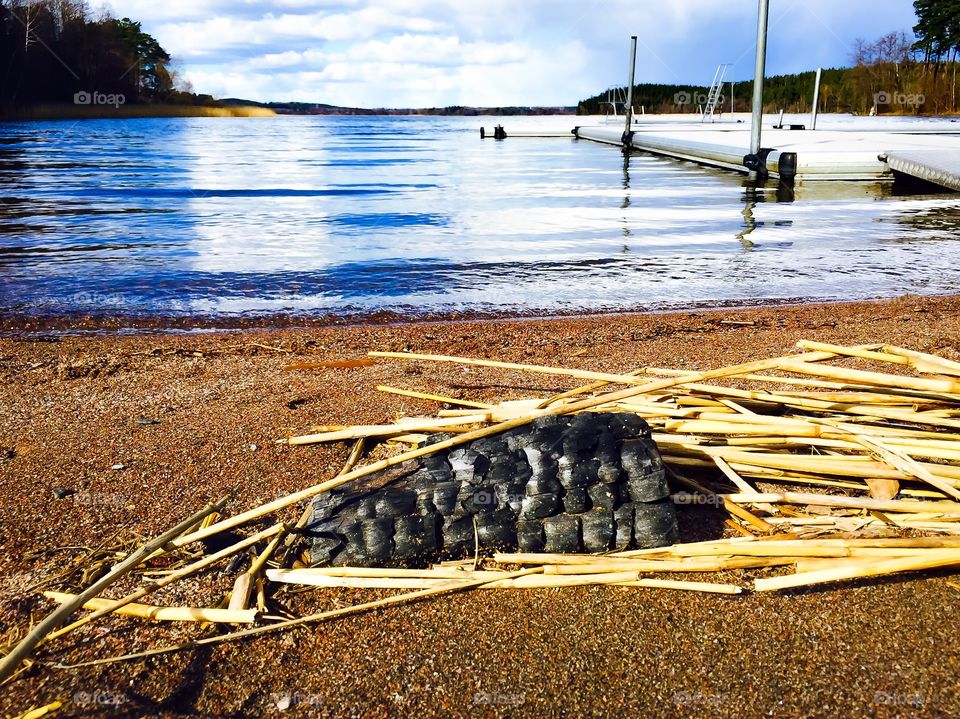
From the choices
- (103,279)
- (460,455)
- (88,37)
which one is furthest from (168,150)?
(88,37)

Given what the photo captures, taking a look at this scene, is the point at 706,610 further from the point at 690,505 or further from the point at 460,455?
the point at 460,455

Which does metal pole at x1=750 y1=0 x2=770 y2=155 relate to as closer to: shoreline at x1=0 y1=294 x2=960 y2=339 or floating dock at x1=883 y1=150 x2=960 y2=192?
floating dock at x1=883 y1=150 x2=960 y2=192

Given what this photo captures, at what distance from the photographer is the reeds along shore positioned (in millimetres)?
2291

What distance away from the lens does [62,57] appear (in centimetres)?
9075

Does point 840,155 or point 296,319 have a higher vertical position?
point 840,155

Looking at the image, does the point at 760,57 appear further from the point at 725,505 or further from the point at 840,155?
the point at 725,505

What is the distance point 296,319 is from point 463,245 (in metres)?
4.53

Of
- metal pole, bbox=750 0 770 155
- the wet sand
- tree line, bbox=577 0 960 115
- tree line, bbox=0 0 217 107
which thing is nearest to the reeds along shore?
the wet sand

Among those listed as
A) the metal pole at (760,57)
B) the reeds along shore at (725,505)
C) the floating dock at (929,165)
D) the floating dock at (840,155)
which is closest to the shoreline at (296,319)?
the reeds along shore at (725,505)

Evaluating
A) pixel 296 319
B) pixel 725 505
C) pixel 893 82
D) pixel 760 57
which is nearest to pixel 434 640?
pixel 725 505

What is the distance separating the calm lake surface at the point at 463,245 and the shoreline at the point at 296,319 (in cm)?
16

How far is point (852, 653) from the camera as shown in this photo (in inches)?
81.6

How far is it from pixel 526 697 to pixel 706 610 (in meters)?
0.64

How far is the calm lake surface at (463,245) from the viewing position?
806 cm
